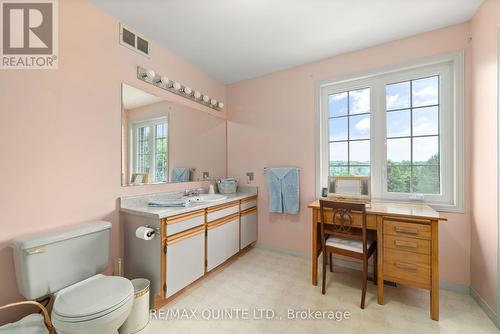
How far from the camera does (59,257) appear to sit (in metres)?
1.36

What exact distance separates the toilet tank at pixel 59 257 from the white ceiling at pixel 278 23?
181 cm

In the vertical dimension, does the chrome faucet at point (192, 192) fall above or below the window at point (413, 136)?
below

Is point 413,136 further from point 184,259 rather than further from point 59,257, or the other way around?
point 59,257

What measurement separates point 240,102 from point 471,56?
2.52 metres

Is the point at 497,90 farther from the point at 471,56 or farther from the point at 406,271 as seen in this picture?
the point at 406,271

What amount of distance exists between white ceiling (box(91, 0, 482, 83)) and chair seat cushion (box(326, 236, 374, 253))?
204 centimetres

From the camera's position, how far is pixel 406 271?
1700 millimetres

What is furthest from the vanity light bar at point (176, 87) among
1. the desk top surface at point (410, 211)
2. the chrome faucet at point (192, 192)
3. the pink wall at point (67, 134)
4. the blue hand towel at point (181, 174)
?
the desk top surface at point (410, 211)

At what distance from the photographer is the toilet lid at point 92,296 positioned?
1.13 metres

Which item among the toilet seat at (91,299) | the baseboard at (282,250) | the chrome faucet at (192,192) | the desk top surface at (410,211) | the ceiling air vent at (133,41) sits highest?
the ceiling air vent at (133,41)

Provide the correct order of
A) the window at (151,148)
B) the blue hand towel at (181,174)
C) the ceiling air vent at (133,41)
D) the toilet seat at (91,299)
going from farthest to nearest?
the blue hand towel at (181,174)
the window at (151,148)
the ceiling air vent at (133,41)
the toilet seat at (91,299)

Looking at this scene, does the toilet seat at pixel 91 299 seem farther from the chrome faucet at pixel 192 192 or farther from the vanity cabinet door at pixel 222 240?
the chrome faucet at pixel 192 192

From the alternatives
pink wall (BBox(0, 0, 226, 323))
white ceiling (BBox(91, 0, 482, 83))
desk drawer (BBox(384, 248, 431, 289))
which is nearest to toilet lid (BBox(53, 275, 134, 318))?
pink wall (BBox(0, 0, 226, 323))

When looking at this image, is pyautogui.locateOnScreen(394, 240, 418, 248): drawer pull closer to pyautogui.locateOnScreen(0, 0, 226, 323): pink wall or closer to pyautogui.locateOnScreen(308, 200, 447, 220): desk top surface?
pyautogui.locateOnScreen(308, 200, 447, 220): desk top surface
